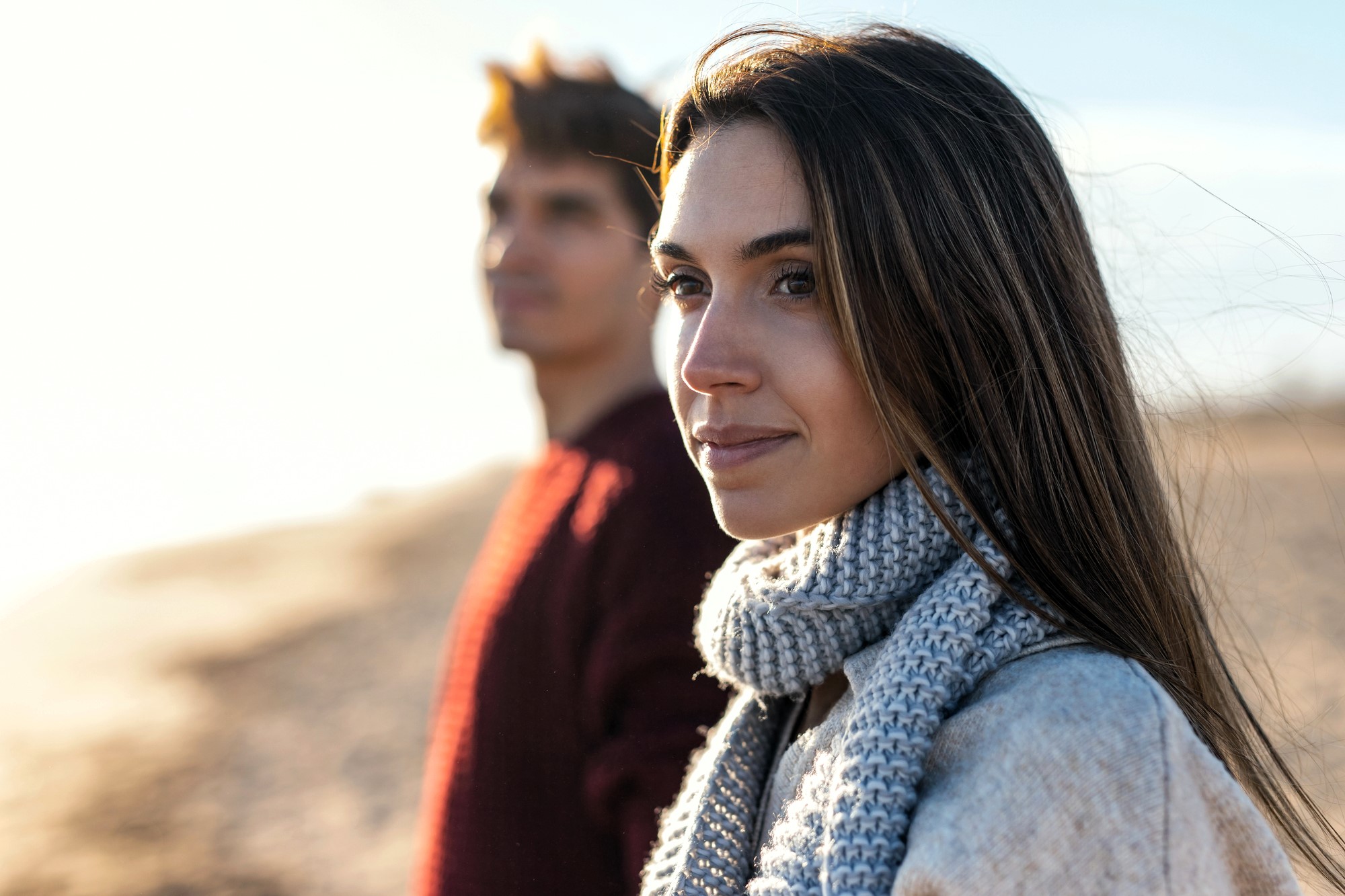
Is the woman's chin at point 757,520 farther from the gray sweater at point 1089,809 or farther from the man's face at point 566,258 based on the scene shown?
the man's face at point 566,258

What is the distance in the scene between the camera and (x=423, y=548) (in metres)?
13.8

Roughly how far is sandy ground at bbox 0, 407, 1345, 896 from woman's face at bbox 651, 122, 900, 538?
693 mm

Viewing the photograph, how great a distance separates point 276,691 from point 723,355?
8.30 metres

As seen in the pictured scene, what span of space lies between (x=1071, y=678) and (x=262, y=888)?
17.1 feet

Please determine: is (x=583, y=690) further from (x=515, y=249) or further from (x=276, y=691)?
(x=276, y=691)

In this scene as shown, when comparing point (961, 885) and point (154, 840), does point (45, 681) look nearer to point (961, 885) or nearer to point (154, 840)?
point (154, 840)

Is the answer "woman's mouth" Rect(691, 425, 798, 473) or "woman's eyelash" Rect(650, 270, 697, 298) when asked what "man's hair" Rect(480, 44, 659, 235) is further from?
"woman's mouth" Rect(691, 425, 798, 473)

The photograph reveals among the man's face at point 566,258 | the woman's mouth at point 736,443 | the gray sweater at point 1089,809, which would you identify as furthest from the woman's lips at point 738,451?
the man's face at point 566,258

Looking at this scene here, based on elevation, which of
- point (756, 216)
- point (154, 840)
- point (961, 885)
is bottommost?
point (154, 840)

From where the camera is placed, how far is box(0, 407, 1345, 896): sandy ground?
18.0 feet

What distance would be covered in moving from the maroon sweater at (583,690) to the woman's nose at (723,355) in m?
0.75

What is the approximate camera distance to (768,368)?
1356mm

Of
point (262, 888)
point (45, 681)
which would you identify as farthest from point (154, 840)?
point (45, 681)

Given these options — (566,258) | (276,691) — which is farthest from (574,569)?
(276,691)
